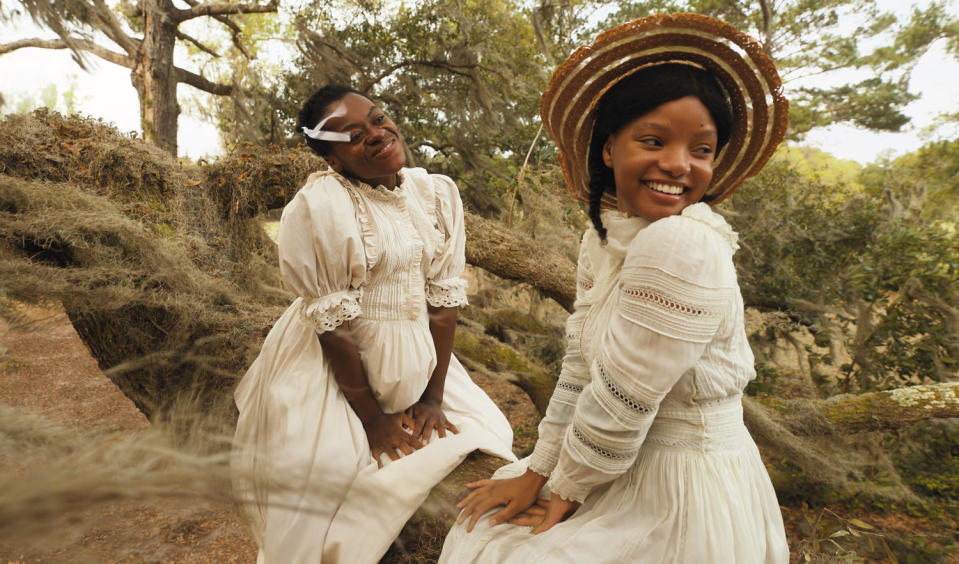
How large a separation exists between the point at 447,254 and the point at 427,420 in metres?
0.71

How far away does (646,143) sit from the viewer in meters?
1.13

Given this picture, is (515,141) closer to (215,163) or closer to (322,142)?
(215,163)

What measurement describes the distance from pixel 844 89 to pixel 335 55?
757cm

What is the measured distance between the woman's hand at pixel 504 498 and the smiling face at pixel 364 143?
1230 millimetres

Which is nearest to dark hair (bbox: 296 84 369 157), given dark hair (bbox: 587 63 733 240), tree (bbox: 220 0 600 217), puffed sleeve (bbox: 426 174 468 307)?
puffed sleeve (bbox: 426 174 468 307)

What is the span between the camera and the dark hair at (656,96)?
1.11m

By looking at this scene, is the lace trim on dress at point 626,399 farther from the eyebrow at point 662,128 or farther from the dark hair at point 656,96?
the eyebrow at point 662,128

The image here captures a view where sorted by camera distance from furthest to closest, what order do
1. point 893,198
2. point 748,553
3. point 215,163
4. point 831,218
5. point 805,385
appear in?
point 805,385, point 831,218, point 893,198, point 215,163, point 748,553

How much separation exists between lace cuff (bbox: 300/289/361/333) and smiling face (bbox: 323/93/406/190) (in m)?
0.51

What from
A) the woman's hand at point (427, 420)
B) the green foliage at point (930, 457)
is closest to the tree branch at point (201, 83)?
the woman's hand at point (427, 420)

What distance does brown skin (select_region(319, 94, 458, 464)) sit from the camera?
1.73 meters

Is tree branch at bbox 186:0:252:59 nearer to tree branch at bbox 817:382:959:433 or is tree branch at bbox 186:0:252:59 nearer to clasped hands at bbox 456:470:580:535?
clasped hands at bbox 456:470:580:535

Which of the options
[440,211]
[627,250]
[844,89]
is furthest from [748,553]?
[844,89]

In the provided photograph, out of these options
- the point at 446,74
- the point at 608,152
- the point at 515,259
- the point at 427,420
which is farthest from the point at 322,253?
the point at 446,74
